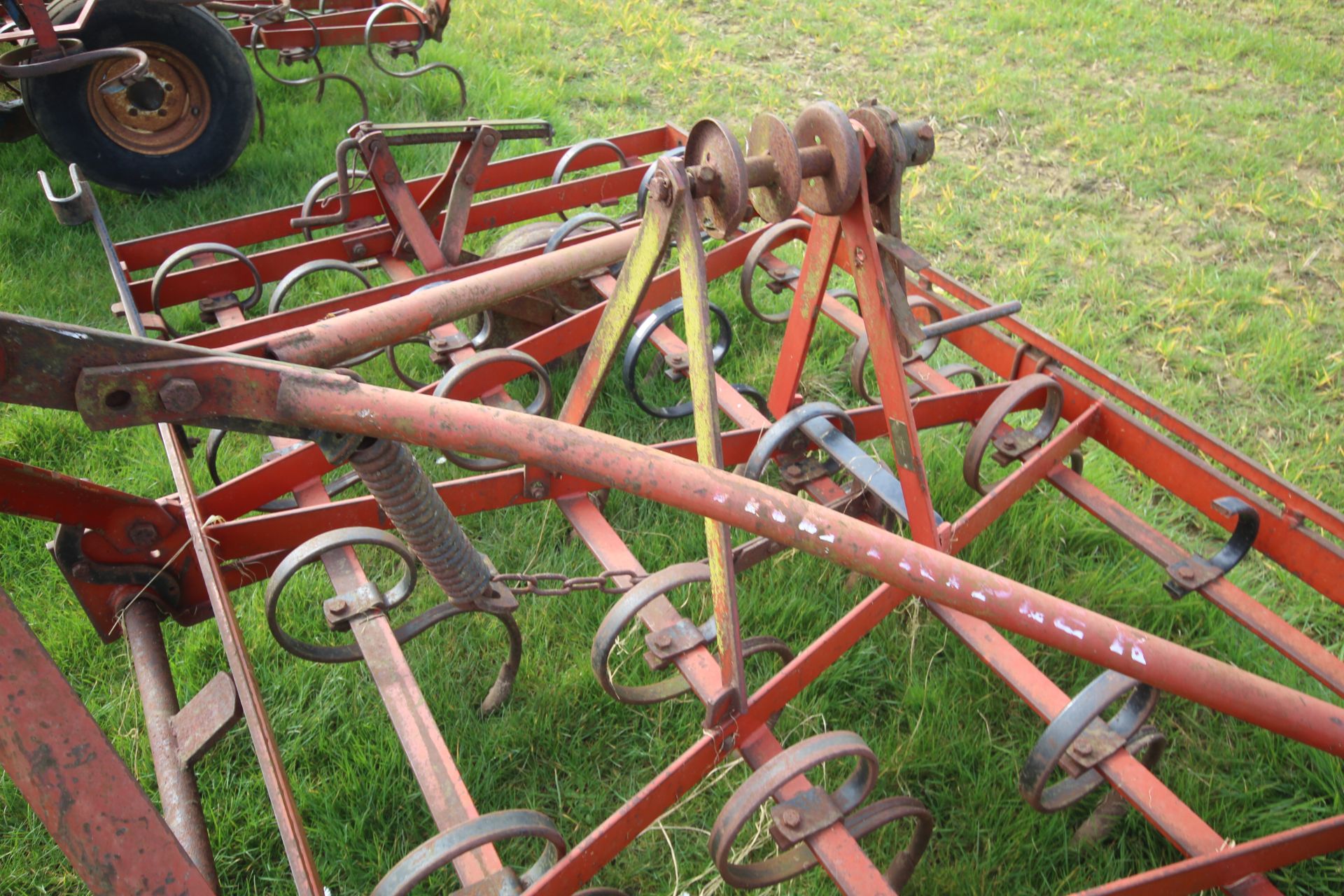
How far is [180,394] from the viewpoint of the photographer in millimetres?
1468

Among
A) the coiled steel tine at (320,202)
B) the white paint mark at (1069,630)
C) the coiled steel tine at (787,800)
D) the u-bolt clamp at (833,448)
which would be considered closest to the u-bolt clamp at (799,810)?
the coiled steel tine at (787,800)

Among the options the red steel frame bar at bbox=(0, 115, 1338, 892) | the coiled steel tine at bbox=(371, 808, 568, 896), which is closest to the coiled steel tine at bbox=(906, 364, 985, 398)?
the red steel frame bar at bbox=(0, 115, 1338, 892)

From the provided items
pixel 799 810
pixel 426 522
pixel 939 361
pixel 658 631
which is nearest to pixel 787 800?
pixel 799 810

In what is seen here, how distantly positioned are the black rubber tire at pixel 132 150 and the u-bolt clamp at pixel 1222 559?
415 cm

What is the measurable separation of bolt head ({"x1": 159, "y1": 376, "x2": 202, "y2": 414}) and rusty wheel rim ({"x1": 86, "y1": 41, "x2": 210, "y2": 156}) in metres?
3.24

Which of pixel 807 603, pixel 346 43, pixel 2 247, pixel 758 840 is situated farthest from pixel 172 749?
pixel 346 43

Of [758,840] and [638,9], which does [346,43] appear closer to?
[638,9]

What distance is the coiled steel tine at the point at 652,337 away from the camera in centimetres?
297

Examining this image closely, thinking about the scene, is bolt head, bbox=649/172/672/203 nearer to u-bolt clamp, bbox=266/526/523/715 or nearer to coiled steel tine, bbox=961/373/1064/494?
u-bolt clamp, bbox=266/526/523/715

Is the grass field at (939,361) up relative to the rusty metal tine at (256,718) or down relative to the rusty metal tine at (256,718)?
down

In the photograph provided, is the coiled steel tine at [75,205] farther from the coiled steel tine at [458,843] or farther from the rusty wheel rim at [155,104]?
the coiled steel tine at [458,843]

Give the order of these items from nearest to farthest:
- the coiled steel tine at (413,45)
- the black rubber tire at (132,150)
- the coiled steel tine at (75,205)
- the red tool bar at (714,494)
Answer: the red tool bar at (714,494) < the coiled steel tine at (75,205) < the black rubber tire at (132,150) < the coiled steel tine at (413,45)

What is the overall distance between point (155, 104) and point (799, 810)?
156 inches

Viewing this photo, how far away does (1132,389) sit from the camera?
2.88 m
